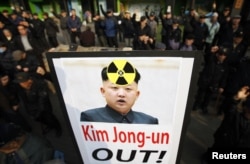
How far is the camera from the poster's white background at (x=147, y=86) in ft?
3.59

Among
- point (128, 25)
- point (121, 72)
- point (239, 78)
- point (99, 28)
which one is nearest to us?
point (121, 72)

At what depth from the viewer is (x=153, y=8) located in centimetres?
1198

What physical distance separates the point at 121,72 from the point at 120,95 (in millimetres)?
176

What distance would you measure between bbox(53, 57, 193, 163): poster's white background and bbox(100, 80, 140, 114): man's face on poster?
0.12 ft

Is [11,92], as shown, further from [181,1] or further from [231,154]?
[181,1]

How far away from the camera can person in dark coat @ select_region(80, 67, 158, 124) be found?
119cm

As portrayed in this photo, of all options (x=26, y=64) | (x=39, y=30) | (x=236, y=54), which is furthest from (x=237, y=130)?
(x=39, y=30)

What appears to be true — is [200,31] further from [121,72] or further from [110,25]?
[121,72]

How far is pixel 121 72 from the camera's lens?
1132 mm

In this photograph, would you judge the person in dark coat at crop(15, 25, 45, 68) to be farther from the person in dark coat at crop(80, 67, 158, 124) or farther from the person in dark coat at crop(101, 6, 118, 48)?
the person in dark coat at crop(80, 67, 158, 124)

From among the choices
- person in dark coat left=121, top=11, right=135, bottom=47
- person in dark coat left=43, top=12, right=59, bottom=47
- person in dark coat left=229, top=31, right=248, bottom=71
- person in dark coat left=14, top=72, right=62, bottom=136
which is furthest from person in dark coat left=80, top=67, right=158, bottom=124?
→ person in dark coat left=43, top=12, right=59, bottom=47

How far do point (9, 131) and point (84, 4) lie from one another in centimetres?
1339

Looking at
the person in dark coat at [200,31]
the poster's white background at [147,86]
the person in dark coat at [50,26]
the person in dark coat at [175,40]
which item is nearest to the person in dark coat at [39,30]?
the person in dark coat at [50,26]

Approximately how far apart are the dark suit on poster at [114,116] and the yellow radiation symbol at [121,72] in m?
0.24
